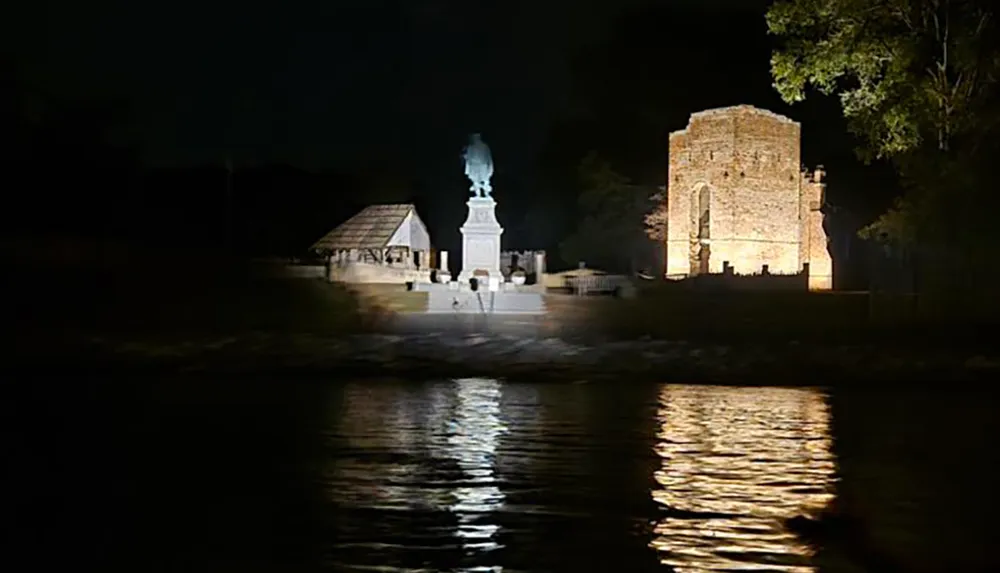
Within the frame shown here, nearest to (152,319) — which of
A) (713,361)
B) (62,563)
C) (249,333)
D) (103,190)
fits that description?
(249,333)

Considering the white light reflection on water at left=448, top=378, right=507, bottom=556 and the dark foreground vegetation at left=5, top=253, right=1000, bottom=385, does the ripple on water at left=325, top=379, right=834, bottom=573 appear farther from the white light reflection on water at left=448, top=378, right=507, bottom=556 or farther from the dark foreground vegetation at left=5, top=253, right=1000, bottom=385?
the dark foreground vegetation at left=5, top=253, right=1000, bottom=385

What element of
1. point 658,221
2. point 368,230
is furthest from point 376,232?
point 658,221

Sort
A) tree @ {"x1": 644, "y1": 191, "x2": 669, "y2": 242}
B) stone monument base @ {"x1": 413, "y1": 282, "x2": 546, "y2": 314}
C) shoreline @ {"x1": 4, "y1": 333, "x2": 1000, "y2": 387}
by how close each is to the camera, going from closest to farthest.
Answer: shoreline @ {"x1": 4, "y1": 333, "x2": 1000, "y2": 387} < stone monument base @ {"x1": 413, "y1": 282, "x2": 546, "y2": 314} < tree @ {"x1": 644, "y1": 191, "x2": 669, "y2": 242}

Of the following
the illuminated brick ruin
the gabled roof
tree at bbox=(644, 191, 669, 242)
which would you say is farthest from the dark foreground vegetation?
tree at bbox=(644, 191, 669, 242)

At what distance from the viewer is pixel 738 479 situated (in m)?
8.75

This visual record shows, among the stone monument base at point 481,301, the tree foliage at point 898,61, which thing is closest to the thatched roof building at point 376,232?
the stone monument base at point 481,301

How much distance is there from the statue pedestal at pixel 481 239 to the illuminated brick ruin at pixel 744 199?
14.4m

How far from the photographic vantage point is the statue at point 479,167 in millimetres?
35031

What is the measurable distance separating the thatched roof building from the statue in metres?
12.5

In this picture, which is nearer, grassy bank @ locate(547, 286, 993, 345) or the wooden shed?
grassy bank @ locate(547, 286, 993, 345)

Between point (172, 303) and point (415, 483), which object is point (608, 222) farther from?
point (415, 483)

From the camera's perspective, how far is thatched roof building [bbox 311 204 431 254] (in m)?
48.0

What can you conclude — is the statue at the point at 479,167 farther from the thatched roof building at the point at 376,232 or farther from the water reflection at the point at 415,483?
the water reflection at the point at 415,483

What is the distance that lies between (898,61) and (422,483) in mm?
15472
